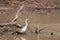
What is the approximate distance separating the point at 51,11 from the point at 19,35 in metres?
7.66

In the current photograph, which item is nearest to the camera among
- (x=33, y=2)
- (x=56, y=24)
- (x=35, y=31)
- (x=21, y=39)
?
(x=21, y=39)

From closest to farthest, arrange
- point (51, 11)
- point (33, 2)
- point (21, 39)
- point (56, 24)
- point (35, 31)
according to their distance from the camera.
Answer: point (21, 39), point (35, 31), point (56, 24), point (51, 11), point (33, 2)

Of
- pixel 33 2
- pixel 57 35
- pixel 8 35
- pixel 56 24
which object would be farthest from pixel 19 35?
pixel 33 2

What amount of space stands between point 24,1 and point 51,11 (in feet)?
10.0

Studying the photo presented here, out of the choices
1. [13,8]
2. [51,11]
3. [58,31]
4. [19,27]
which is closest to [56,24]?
[58,31]

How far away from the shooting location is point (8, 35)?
1252cm

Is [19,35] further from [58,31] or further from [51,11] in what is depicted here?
[51,11]

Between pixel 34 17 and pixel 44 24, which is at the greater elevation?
pixel 44 24

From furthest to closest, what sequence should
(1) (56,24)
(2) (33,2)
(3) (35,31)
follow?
(2) (33,2) → (1) (56,24) → (3) (35,31)

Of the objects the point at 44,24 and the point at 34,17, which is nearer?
the point at 44,24

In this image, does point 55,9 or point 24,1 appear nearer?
point 55,9

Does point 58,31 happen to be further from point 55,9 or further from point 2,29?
point 55,9

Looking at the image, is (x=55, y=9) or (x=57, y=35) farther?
(x=55, y=9)

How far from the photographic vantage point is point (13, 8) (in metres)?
20.4
